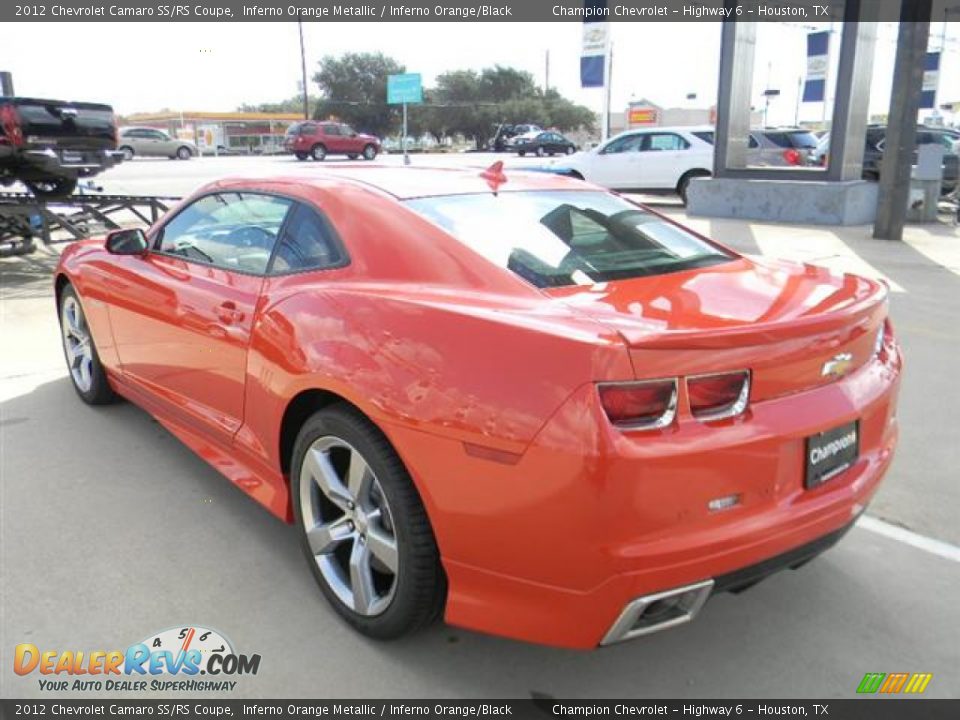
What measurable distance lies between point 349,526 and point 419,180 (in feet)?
4.69

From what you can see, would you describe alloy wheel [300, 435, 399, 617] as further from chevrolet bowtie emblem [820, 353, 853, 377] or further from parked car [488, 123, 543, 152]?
parked car [488, 123, 543, 152]

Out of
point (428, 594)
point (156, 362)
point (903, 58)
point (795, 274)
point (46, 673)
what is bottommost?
point (46, 673)

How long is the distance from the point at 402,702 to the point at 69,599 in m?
1.36

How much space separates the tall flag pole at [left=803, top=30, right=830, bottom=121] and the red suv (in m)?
26.4

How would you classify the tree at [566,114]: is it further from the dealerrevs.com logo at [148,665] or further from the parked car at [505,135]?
the dealerrevs.com logo at [148,665]

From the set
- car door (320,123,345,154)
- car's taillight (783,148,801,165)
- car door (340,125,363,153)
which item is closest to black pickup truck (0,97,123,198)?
car's taillight (783,148,801,165)

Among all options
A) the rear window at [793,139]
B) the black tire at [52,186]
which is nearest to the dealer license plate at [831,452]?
the black tire at [52,186]

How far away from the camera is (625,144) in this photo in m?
17.0

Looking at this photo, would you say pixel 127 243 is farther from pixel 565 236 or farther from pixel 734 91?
pixel 734 91

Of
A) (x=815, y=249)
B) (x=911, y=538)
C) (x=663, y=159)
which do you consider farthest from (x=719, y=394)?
(x=663, y=159)

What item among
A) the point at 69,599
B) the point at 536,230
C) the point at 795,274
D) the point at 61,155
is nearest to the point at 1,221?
the point at 61,155

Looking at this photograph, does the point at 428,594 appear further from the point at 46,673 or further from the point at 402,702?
the point at 46,673

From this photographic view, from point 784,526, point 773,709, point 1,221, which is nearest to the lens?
point 784,526

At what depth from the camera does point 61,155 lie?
33.5 ft
